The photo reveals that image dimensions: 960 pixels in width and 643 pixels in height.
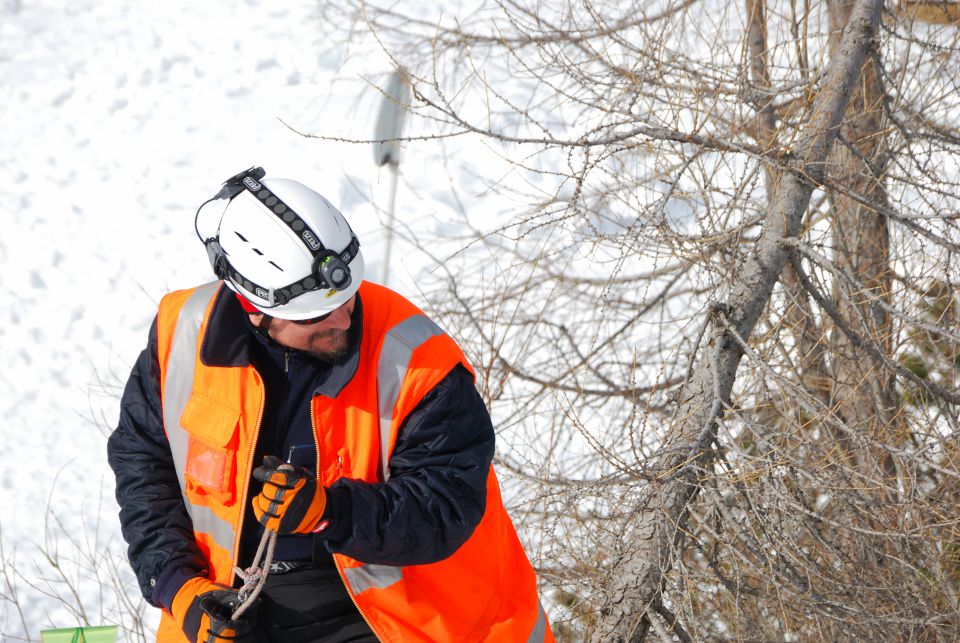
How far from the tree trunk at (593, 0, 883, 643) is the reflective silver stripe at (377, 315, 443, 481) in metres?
0.92

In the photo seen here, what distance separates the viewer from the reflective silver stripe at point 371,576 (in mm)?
2141

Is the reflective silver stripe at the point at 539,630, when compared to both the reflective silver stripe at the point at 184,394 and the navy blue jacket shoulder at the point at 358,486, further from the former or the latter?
the reflective silver stripe at the point at 184,394

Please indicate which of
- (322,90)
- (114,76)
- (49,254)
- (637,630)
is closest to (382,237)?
(322,90)

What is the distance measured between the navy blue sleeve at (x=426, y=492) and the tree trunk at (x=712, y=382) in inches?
31.3

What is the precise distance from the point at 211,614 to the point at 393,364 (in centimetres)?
69

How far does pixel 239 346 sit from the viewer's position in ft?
7.12

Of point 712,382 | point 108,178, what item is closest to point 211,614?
point 712,382

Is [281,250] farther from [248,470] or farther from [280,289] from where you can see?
[248,470]

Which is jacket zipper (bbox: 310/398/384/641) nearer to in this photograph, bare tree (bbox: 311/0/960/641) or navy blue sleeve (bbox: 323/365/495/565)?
navy blue sleeve (bbox: 323/365/495/565)

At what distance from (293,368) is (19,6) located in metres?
7.23

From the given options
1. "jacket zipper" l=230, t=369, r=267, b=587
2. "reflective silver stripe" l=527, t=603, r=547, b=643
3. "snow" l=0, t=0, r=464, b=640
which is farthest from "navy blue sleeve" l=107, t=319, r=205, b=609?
"snow" l=0, t=0, r=464, b=640

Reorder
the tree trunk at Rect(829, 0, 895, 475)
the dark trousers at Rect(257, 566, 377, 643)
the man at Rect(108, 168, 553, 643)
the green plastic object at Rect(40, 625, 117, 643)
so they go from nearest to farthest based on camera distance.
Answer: the man at Rect(108, 168, 553, 643), the dark trousers at Rect(257, 566, 377, 643), the green plastic object at Rect(40, 625, 117, 643), the tree trunk at Rect(829, 0, 895, 475)

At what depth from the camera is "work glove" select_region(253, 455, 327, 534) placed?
1.89 metres

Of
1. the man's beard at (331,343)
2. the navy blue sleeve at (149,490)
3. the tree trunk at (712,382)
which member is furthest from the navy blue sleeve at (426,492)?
the tree trunk at (712,382)
